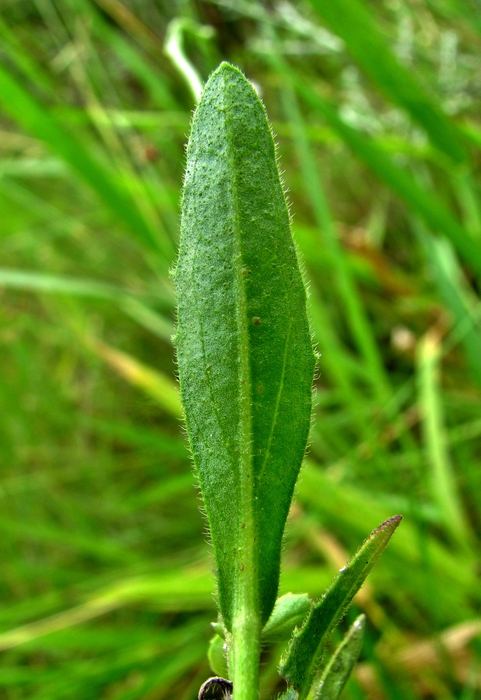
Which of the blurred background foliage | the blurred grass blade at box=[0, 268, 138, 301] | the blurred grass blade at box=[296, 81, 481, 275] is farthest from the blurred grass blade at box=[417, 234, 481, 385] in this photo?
the blurred grass blade at box=[0, 268, 138, 301]

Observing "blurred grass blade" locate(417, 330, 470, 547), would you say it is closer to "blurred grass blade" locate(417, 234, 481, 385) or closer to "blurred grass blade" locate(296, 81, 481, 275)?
"blurred grass blade" locate(417, 234, 481, 385)

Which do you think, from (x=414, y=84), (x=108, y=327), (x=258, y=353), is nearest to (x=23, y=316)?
(x=108, y=327)

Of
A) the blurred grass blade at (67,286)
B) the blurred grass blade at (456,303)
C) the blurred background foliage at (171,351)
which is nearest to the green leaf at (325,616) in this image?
the blurred background foliage at (171,351)

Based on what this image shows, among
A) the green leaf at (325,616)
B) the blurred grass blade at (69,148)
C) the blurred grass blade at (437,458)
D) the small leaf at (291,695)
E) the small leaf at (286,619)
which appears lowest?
the small leaf at (291,695)

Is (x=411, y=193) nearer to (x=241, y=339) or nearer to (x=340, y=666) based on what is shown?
(x=241, y=339)

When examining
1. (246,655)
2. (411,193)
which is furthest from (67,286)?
(246,655)

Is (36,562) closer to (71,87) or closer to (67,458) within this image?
(67,458)

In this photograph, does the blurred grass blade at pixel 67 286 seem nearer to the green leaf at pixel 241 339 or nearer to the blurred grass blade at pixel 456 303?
the blurred grass blade at pixel 456 303
